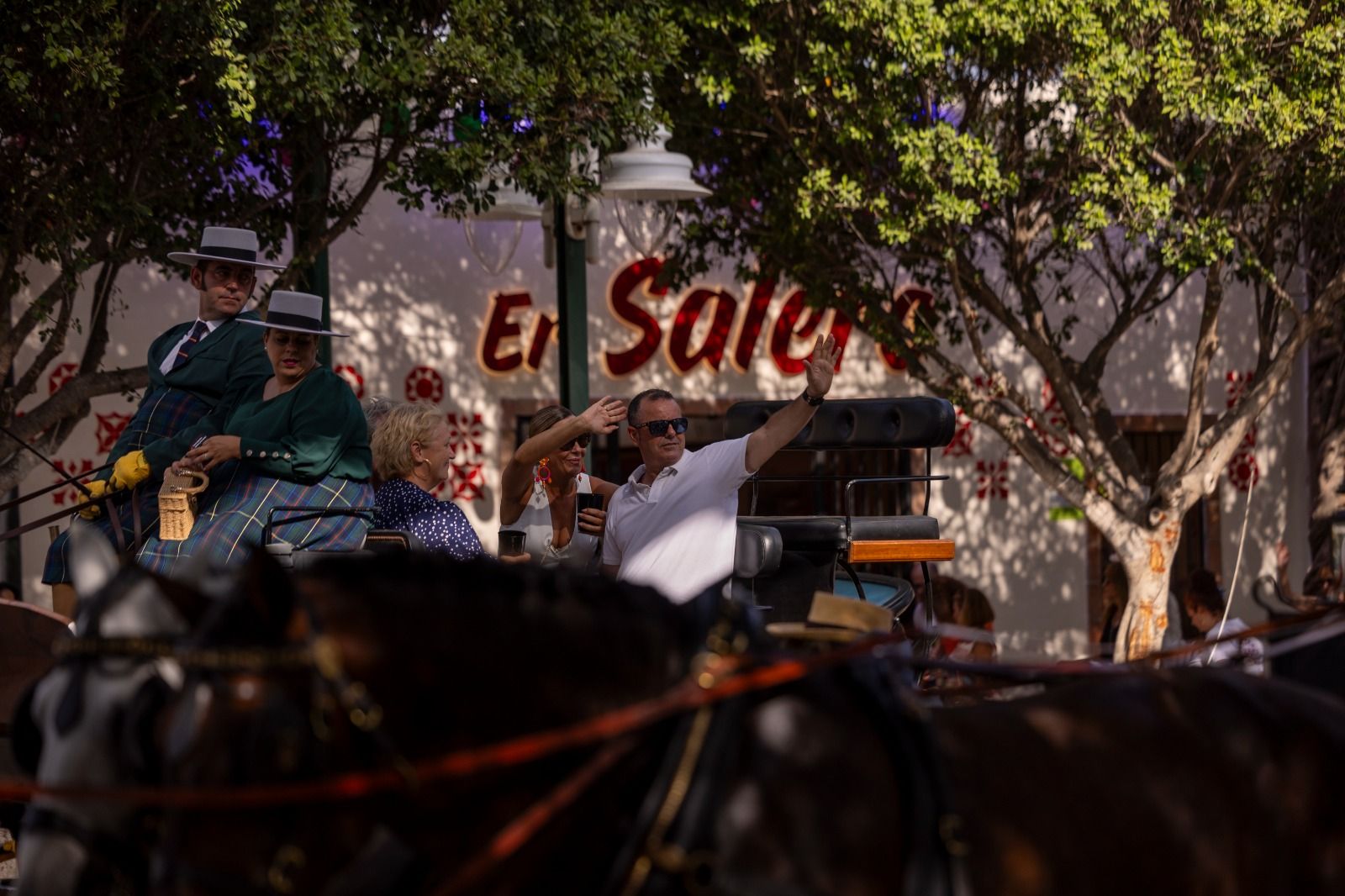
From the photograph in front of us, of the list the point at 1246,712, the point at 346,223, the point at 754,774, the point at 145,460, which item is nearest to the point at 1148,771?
the point at 1246,712

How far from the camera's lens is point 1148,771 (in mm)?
2584

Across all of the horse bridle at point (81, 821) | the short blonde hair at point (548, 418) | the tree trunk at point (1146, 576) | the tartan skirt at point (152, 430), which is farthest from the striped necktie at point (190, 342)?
the tree trunk at point (1146, 576)

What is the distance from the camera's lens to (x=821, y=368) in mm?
5125

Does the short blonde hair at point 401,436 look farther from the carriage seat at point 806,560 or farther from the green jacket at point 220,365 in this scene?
the carriage seat at point 806,560

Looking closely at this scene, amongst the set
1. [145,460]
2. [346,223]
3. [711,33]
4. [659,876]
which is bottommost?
[659,876]

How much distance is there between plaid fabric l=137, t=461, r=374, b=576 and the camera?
16.8ft

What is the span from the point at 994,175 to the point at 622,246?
4759 mm

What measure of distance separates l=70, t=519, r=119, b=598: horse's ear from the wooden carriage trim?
4.87 metres

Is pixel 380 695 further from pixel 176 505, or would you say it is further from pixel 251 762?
pixel 176 505

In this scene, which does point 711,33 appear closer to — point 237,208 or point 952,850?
point 237,208

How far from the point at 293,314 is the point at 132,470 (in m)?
0.75

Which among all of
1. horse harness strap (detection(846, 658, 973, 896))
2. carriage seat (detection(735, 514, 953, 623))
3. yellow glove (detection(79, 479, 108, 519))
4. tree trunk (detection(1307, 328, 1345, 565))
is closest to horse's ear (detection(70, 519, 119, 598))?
horse harness strap (detection(846, 658, 973, 896))

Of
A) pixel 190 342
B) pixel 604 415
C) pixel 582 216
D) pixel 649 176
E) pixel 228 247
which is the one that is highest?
pixel 649 176

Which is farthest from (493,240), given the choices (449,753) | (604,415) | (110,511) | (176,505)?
(449,753)
